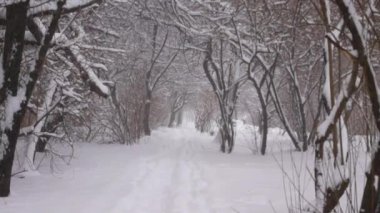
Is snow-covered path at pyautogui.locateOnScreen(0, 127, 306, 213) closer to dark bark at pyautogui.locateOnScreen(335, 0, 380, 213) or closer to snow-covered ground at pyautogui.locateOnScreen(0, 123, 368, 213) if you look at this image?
snow-covered ground at pyautogui.locateOnScreen(0, 123, 368, 213)

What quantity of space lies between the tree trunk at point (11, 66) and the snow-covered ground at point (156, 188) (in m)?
0.43

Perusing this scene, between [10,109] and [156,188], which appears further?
[156,188]

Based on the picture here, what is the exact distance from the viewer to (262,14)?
1314cm

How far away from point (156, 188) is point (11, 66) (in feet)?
9.83

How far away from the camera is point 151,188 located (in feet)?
25.9

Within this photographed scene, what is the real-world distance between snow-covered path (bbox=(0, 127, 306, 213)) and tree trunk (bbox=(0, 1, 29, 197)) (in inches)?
17.4

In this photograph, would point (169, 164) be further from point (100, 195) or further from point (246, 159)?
point (100, 195)

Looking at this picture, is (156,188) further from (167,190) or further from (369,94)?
(369,94)

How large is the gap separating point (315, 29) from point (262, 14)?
2205mm

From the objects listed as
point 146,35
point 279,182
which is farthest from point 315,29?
point 146,35

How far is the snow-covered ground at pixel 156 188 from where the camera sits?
20.8ft

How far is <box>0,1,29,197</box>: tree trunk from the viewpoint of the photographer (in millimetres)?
6398

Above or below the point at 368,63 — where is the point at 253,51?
above

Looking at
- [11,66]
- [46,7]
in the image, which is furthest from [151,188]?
[46,7]
